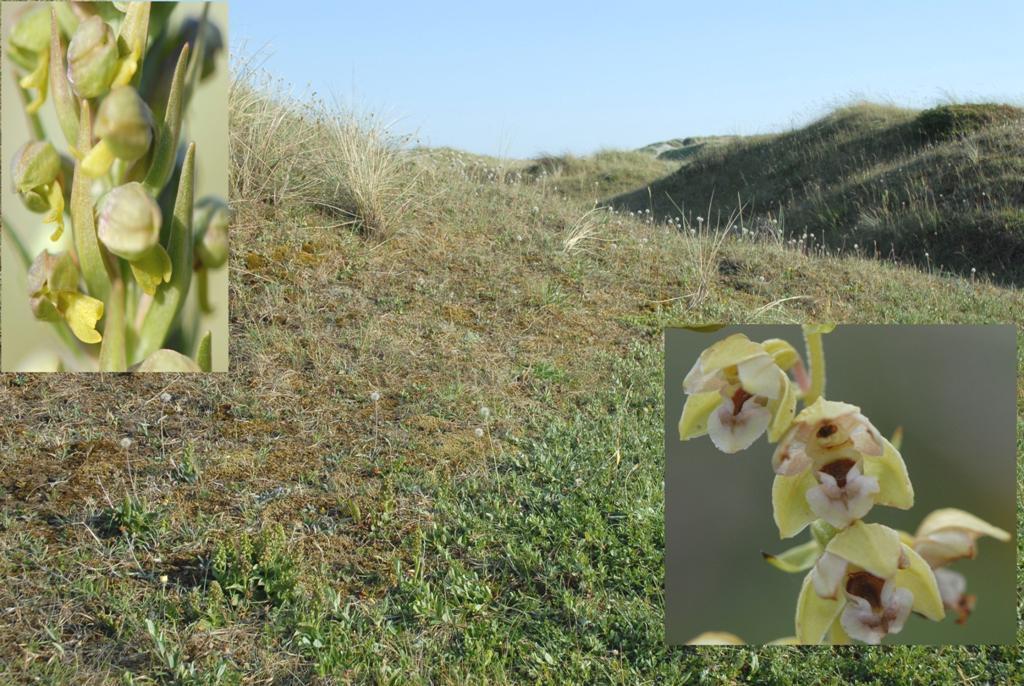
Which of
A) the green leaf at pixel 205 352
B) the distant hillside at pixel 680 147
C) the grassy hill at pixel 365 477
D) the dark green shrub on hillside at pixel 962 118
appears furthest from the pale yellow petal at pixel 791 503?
the distant hillside at pixel 680 147

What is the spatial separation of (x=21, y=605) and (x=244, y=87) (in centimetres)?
400

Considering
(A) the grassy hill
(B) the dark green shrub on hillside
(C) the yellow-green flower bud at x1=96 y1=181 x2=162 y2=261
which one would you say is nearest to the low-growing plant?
(A) the grassy hill

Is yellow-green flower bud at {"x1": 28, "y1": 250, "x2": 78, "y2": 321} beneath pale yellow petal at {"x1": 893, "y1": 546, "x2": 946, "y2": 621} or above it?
above

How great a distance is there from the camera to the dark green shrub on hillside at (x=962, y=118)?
47.5 ft

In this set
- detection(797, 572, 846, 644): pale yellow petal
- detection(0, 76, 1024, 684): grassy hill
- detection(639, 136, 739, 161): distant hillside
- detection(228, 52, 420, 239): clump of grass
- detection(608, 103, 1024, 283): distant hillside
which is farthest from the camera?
detection(639, 136, 739, 161): distant hillside

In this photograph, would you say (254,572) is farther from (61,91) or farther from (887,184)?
(887,184)

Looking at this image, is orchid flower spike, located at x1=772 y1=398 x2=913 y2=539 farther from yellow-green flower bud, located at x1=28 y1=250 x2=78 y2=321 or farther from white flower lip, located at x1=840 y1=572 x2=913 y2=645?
yellow-green flower bud, located at x1=28 y1=250 x2=78 y2=321

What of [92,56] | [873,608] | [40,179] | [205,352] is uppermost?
[92,56]

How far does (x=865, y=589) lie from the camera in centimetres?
240

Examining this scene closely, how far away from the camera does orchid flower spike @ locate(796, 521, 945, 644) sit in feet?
7.55

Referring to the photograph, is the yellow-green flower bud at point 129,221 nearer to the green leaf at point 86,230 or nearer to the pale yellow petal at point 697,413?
the green leaf at point 86,230

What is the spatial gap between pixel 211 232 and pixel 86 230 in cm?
46

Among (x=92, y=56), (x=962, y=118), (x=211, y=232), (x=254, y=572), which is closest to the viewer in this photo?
(x=254, y=572)

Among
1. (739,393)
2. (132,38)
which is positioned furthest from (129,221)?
(739,393)
